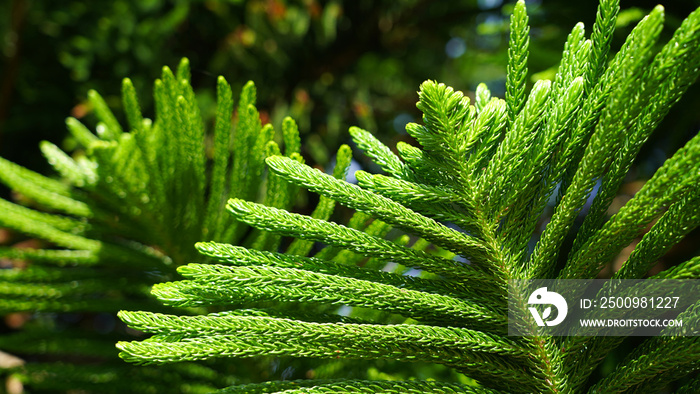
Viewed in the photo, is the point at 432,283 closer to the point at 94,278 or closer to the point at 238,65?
the point at 94,278

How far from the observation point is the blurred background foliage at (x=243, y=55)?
0.88m

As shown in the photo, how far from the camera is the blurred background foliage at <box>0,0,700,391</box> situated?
882 millimetres

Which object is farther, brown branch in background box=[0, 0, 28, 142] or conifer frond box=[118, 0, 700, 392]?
brown branch in background box=[0, 0, 28, 142]

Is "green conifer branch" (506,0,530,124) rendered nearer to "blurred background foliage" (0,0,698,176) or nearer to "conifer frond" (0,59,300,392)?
"conifer frond" (0,59,300,392)

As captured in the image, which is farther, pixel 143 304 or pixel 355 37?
pixel 355 37

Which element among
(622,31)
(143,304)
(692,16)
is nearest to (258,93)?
(143,304)

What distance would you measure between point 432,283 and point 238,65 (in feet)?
2.52

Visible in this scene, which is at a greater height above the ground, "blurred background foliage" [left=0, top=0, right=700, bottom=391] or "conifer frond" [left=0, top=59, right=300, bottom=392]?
"blurred background foliage" [left=0, top=0, right=700, bottom=391]

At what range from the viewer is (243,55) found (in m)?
0.96

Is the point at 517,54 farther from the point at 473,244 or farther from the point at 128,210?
the point at 128,210

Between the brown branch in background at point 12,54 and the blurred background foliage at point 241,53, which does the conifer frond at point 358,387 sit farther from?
the brown branch in background at point 12,54

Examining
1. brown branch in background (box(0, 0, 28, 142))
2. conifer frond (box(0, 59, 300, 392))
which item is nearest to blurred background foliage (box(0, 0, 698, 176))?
brown branch in background (box(0, 0, 28, 142))

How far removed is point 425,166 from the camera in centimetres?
34

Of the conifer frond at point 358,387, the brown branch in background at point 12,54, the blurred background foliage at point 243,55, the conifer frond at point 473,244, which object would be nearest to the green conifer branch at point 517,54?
the conifer frond at point 473,244
